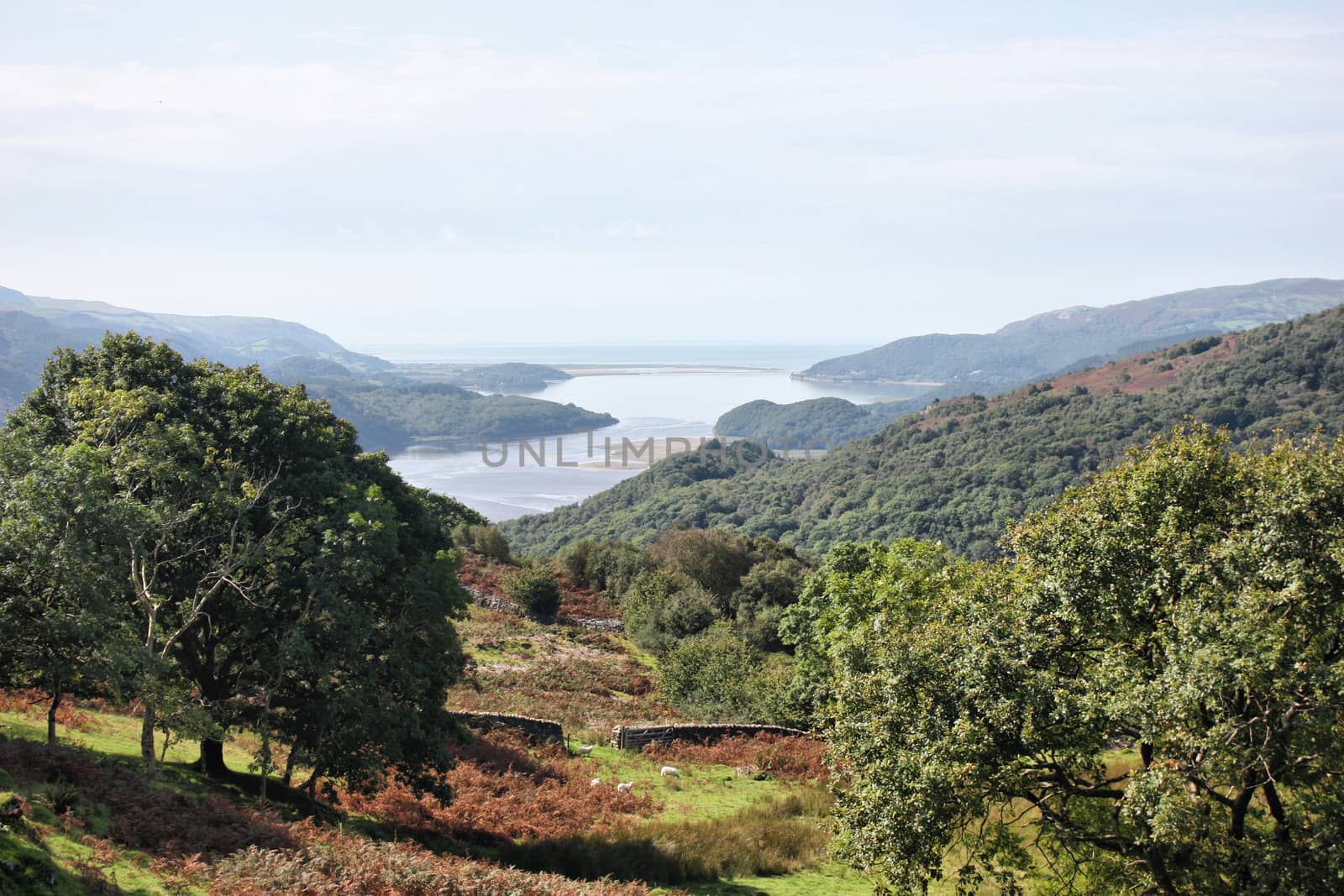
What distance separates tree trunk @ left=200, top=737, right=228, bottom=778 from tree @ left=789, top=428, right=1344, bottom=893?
1049 cm

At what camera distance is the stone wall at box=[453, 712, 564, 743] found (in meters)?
21.6

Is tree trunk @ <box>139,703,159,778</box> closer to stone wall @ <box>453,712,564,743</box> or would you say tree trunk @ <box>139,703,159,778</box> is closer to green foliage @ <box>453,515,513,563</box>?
stone wall @ <box>453,712,564,743</box>

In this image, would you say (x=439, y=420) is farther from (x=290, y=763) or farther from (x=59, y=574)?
(x=59, y=574)

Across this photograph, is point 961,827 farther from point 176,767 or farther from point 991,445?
point 991,445

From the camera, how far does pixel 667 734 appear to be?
73.5 ft

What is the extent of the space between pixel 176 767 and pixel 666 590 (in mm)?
30103

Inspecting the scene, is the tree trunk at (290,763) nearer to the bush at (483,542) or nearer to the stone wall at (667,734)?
the stone wall at (667,734)

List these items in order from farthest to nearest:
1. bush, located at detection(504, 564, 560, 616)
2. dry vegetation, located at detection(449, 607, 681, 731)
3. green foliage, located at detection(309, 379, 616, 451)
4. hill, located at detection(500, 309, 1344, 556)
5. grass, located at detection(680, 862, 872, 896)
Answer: green foliage, located at detection(309, 379, 616, 451), hill, located at detection(500, 309, 1344, 556), bush, located at detection(504, 564, 560, 616), dry vegetation, located at detection(449, 607, 681, 731), grass, located at detection(680, 862, 872, 896)

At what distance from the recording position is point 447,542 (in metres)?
18.9

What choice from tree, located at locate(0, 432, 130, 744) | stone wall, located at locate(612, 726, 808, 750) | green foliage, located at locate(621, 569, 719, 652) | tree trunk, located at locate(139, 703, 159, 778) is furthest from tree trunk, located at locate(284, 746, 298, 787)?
green foliage, located at locate(621, 569, 719, 652)

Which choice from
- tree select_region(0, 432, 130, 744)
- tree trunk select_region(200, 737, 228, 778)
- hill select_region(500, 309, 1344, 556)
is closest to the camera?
tree select_region(0, 432, 130, 744)

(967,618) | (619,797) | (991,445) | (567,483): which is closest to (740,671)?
(619,797)

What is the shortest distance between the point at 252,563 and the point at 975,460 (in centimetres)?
11554

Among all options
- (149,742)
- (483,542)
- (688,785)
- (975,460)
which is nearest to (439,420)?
(975,460)
